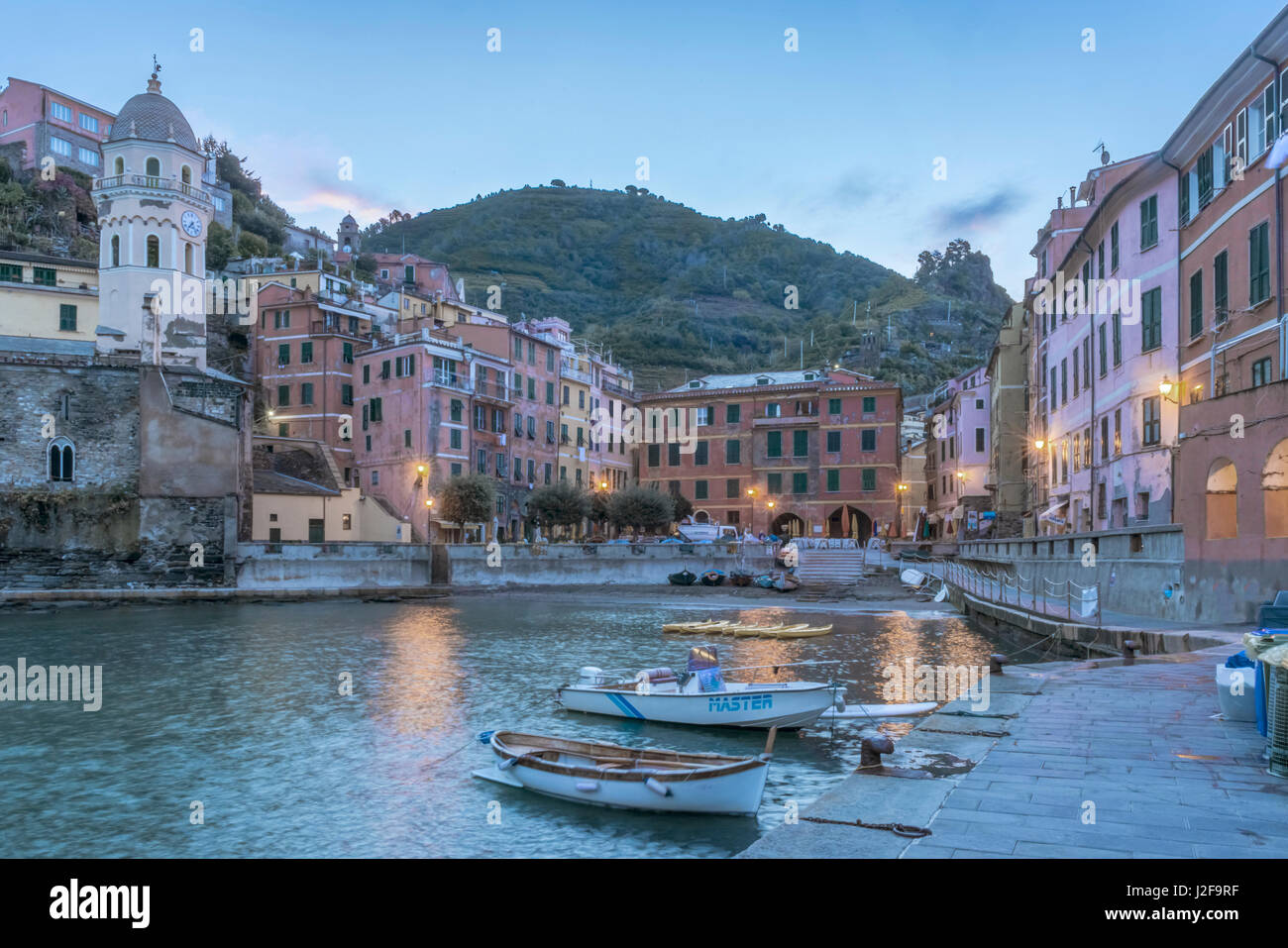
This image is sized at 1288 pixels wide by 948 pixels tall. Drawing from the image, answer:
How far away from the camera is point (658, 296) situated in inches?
6973

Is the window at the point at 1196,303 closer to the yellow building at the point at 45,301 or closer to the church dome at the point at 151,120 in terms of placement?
the church dome at the point at 151,120

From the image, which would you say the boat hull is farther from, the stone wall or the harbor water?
the stone wall

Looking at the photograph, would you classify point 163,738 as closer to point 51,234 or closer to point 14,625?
point 14,625

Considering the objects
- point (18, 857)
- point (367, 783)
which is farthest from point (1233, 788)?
point (18, 857)

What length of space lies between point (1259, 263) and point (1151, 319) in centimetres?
715

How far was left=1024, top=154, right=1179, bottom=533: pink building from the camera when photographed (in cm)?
2975

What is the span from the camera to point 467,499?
Result: 5831 cm

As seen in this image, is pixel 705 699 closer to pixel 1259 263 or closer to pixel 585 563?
pixel 1259 263

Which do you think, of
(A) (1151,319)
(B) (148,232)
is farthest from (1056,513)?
(B) (148,232)

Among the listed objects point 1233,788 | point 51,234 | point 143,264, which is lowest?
point 1233,788

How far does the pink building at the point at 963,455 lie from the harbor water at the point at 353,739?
27653mm

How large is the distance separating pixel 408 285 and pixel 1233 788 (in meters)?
91.5

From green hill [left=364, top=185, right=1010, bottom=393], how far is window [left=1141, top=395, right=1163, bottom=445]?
83.1 meters

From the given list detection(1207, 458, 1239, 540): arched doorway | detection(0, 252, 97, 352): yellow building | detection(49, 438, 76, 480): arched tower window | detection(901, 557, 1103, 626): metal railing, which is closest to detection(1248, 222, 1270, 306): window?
detection(1207, 458, 1239, 540): arched doorway
